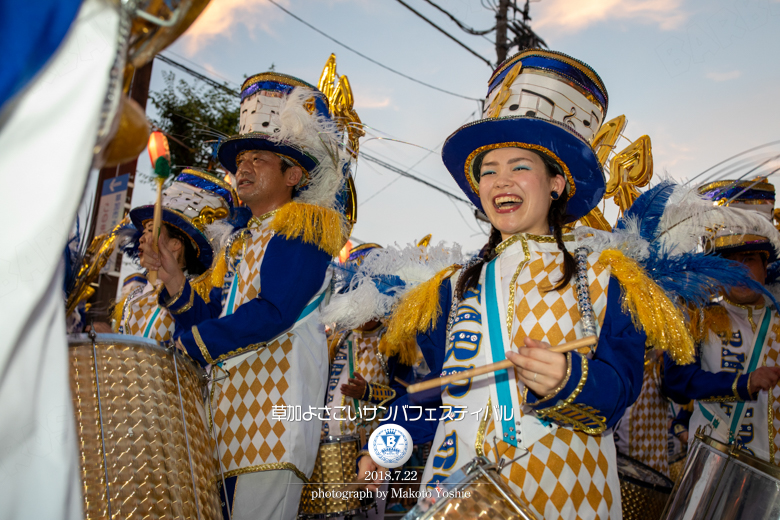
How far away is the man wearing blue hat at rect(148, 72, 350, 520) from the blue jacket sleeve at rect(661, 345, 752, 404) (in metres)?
2.38

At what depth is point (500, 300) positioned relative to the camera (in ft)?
7.22

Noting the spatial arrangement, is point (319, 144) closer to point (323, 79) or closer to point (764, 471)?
point (323, 79)

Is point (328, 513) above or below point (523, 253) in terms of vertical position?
below

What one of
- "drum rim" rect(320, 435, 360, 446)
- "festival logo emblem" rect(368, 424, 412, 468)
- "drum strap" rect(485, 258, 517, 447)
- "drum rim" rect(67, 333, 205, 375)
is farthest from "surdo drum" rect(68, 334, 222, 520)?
"drum rim" rect(320, 435, 360, 446)

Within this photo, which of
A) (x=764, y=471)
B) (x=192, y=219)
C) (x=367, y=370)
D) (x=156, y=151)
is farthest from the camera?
(x=367, y=370)

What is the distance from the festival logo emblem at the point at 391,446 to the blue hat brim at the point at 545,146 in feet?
3.77

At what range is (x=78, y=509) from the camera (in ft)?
2.48

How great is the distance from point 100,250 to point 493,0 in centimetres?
1088

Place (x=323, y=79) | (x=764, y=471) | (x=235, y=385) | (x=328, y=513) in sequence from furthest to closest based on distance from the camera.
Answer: (x=323, y=79) → (x=328, y=513) → (x=235, y=385) → (x=764, y=471)

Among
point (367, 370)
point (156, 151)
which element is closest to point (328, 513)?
point (367, 370)

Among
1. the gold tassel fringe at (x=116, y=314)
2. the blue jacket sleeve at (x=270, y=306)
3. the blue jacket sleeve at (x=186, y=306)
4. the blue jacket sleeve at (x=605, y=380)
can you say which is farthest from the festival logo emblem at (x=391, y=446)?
the gold tassel fringe at (x=116, y=314)

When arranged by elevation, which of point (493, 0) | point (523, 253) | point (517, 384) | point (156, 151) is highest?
point (493, 0)

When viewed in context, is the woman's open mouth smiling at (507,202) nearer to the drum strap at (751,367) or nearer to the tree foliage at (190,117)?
the drum strap at (751,367)

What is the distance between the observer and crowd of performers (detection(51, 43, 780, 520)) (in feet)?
6.42
